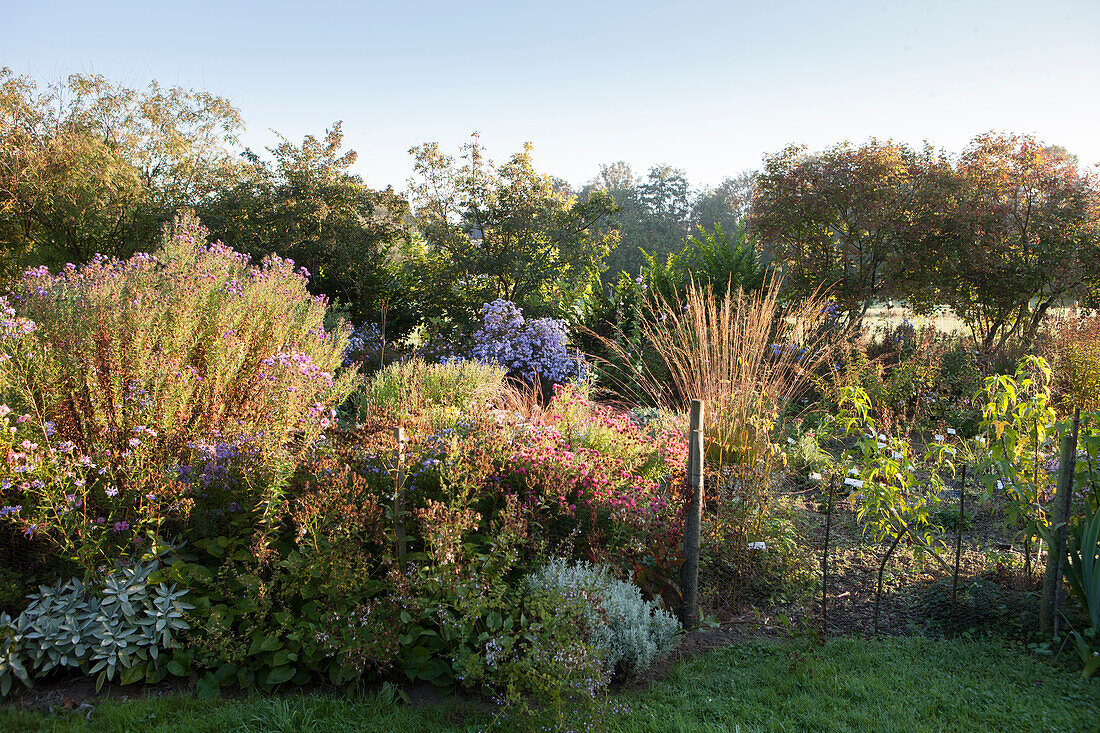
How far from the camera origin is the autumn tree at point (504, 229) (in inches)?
346

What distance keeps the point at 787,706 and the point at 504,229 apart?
7565 mm

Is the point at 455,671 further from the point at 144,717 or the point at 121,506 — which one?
the point at 121,506

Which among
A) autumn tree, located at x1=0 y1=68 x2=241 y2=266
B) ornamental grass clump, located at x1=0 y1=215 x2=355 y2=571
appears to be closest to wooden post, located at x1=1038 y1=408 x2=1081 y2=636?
ornamental grass clump, located at x1=0 y1=215 x2=355 y2=571

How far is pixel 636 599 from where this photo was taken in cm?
253

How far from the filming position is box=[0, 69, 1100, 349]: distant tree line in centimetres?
768

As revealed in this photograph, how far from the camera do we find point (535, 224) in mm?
8688

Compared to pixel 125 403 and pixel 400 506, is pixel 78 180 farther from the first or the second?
pixel 400 506

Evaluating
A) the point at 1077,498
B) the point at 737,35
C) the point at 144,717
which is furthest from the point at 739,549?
the point at 737,35

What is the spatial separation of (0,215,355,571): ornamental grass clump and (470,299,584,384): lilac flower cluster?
12.4 ft

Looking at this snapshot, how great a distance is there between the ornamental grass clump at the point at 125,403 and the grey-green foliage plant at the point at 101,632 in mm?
161

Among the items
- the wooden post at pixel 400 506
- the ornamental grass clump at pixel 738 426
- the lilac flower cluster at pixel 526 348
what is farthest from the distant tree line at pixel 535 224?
the wooden post at pixel 400 506

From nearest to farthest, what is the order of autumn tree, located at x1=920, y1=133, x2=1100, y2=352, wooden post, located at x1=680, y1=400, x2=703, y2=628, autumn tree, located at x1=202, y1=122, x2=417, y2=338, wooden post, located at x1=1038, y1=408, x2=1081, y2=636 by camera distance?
wooden post, located at x1=1038, y1=408, x2=1081, y2=636 → wooden post, located at x1=680, y1=400, x2=703, y2=628 → autumn tree, located at x1=920, y1=133, x2=1100, y2=352 → autumn tree, located at x1=202, y1=122, x2=417, y2=338

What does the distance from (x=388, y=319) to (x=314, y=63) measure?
3.61 m

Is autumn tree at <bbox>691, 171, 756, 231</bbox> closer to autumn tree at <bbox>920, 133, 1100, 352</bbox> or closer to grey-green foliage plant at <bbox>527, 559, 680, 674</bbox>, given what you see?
autumn tree at <bbox>920, 133, 1100, 352</bbox>
